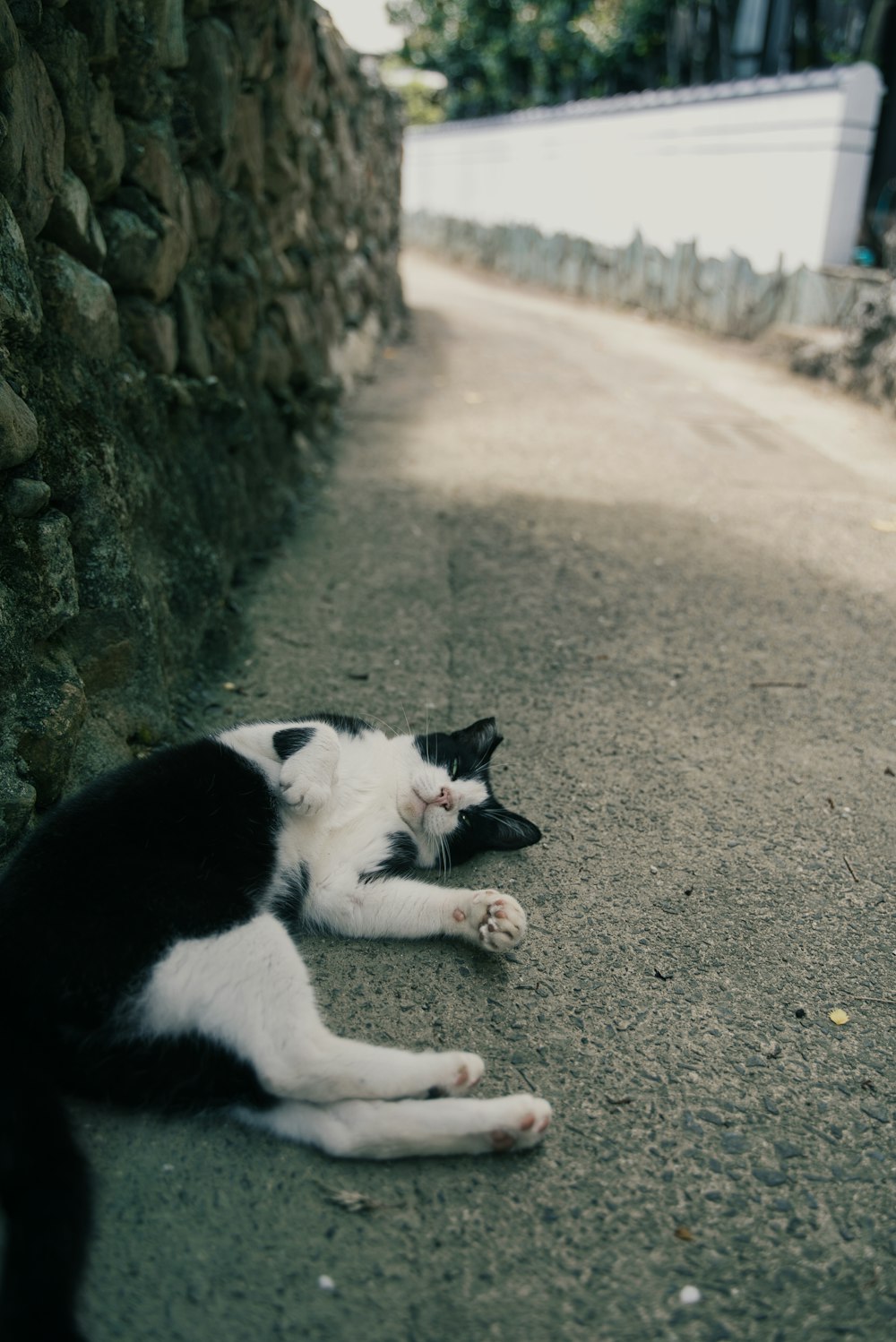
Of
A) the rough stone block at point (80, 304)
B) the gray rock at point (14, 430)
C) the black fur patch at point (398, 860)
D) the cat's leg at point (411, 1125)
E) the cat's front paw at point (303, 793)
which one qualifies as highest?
the rough stone block at point (80, 304)

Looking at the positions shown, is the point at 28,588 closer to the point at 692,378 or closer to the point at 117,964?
the point at 117,964

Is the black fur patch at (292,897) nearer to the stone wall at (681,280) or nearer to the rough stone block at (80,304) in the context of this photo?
the rough stone block at (80,304)

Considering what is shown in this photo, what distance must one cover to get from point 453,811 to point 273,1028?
2.77 feet

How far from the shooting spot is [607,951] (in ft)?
7.33

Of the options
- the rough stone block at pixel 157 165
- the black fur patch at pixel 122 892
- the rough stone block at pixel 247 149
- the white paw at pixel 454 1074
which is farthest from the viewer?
the rough stone block at pixel 247 149

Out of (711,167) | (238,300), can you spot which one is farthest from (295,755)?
(711,167)

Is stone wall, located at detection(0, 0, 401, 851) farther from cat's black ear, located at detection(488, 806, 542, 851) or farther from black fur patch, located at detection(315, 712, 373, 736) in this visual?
cat's black ear, located at detection(488, 806, 542, 851)

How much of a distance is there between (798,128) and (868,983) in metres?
8.92

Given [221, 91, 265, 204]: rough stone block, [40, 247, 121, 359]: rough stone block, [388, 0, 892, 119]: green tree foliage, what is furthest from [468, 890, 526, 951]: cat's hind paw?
[388, 0, 892, 119]: green tree foliage

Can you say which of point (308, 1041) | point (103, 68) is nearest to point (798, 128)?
point (103, 68)

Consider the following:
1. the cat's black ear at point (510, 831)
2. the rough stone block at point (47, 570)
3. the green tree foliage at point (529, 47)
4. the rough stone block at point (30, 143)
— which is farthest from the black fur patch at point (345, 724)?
the green tree foliage at point (529, 47)

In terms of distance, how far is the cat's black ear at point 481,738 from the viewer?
2.65 metres

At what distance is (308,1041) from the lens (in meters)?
1.67

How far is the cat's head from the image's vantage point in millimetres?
2396
